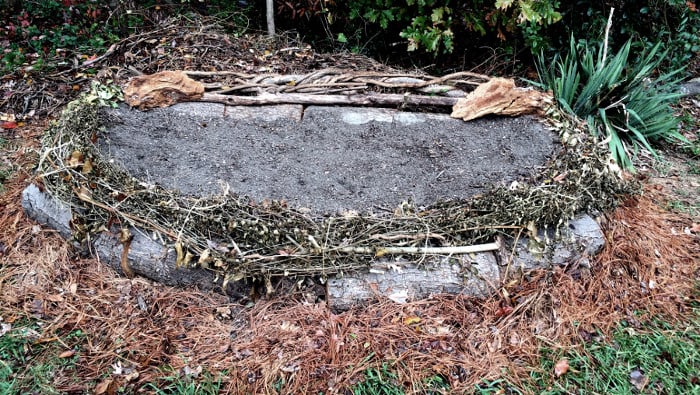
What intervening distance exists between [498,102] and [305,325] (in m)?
1.73

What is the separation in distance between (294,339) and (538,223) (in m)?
1.30

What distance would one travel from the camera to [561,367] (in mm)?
2252

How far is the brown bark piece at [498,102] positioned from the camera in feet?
10.1

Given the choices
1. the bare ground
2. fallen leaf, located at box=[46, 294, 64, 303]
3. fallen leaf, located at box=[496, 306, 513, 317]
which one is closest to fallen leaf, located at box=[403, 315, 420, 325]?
the bare ground

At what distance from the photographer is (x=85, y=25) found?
4598mm

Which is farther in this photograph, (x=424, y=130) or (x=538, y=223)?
(x=424, y=130)

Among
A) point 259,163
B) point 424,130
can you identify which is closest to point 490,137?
point 424,130

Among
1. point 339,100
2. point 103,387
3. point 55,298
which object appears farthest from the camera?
point 339,100

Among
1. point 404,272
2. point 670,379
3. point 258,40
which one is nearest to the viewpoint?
point 670,379

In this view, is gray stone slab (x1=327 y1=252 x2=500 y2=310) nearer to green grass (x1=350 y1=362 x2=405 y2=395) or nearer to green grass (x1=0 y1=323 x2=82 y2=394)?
green grass (x1=350 y1=362 x2=405 y2=395)

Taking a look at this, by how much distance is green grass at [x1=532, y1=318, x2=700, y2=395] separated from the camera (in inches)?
86.2

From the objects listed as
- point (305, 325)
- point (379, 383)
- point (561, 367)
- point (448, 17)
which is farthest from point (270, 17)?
point (561, 367)

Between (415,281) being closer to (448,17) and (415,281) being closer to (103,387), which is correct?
(103,387)

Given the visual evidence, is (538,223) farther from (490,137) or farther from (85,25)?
(85,25)
